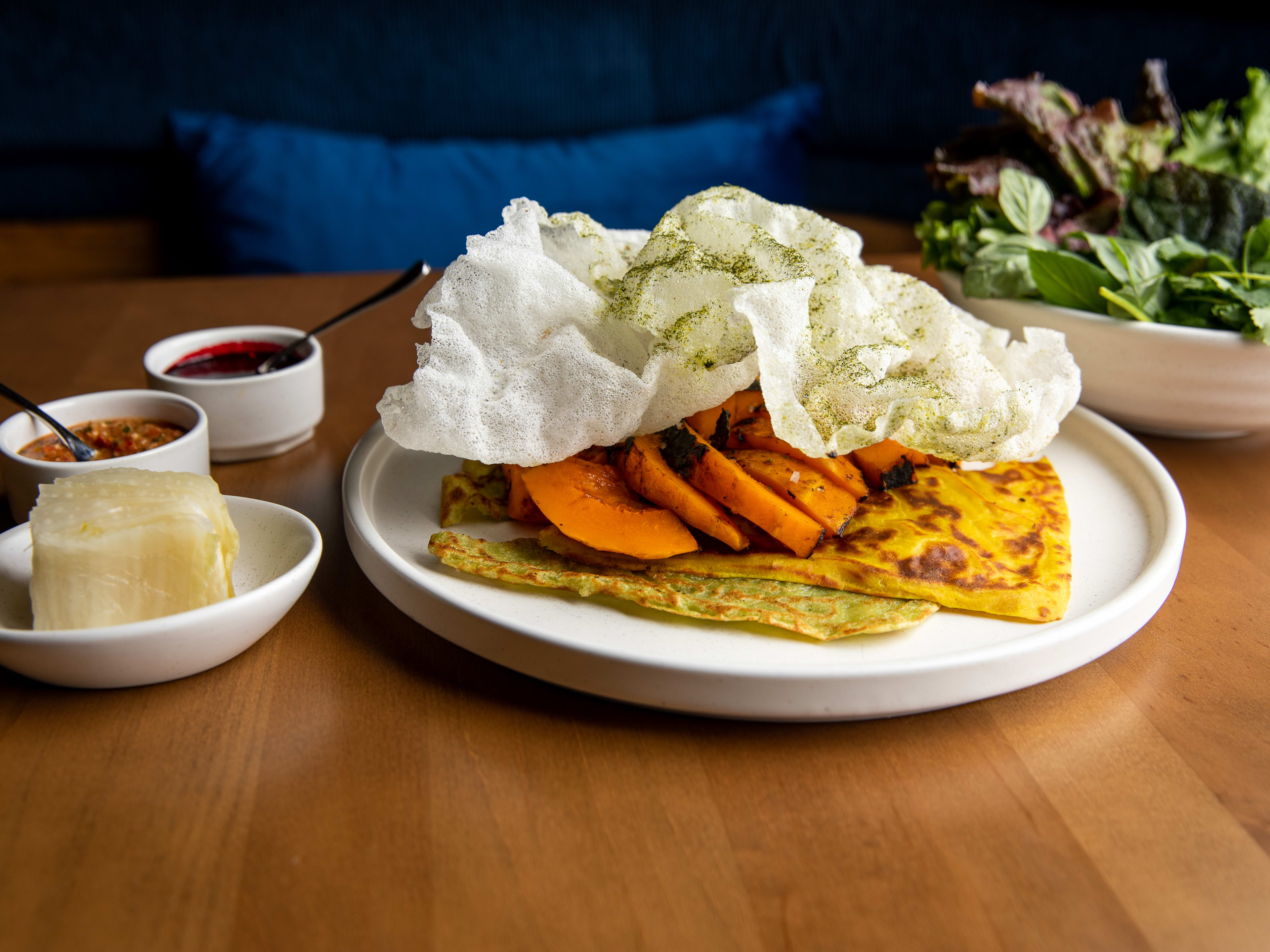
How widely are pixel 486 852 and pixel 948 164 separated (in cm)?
189

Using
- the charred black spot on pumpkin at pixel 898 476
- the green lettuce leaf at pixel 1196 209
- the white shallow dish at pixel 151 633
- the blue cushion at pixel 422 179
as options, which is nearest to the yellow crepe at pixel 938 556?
the charred black spot on pumpkin at pixel 898 476

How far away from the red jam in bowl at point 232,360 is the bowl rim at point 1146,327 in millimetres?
1345

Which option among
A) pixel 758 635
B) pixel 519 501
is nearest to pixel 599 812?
pixel 758 635

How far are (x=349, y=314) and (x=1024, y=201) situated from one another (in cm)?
139

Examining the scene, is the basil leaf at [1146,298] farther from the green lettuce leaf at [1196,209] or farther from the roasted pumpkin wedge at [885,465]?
the roasted pumpkin wedge at [885,465]

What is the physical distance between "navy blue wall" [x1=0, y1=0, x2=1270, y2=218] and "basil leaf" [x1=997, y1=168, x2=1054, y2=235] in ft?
8.06

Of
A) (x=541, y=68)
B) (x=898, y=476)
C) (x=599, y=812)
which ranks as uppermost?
(x=541, y=68)

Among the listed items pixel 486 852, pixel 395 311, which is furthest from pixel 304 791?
pixel 395 311

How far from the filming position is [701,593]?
1.20m

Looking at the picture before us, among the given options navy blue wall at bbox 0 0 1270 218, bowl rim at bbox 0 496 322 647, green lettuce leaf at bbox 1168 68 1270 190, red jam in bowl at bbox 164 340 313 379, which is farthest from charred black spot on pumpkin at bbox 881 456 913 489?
navy blue wall at bbox 0 0 1270 218

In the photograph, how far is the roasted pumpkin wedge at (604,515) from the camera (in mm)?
1229

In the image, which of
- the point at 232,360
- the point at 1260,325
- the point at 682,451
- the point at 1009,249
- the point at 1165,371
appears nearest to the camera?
the point at 682,451

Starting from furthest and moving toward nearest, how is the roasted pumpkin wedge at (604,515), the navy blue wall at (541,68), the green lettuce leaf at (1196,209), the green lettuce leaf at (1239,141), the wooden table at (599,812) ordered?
1. the navy blue wall at (541,68)
2. the green lettuce leaf at (1239,141)
3. the green lettuce leaf at (1196,209)
4. the roasted pumpkin wedge at (604,515)
5. the wooden table at (599,812)

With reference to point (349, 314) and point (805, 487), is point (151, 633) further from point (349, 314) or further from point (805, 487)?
point (349, 314)
